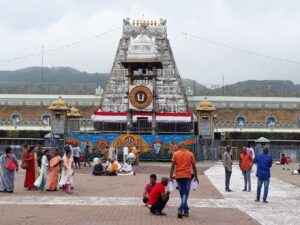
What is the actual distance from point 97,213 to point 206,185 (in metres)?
8.54

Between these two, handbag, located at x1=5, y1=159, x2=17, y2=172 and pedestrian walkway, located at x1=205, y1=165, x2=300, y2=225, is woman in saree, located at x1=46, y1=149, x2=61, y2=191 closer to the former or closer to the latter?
handbag, located at x1=5, y1=159, x2=17, y2=172

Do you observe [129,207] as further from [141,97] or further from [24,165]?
[141,97]

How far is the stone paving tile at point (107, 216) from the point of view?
11133 mm

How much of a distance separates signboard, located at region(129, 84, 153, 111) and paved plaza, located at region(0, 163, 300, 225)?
22.9 m

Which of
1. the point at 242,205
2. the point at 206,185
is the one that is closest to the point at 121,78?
the point at 206,185

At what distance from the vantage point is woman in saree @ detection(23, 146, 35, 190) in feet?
58.5

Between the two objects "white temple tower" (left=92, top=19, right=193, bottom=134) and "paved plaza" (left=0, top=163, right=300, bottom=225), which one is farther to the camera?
"white temple tower" (left=92, top=19, right=193, bottom=134)

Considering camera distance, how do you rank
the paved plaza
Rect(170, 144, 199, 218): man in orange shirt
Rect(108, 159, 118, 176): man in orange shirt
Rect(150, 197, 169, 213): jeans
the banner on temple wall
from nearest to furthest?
the paved plaza → Rect(170, 144, 199, 218): man in orange shirt → Rect(150, 197, 169, 213): jeans → Rect(108, 159, 118, 176): man in orange shirt → the banner on temple wall

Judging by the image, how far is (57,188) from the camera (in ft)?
58.5

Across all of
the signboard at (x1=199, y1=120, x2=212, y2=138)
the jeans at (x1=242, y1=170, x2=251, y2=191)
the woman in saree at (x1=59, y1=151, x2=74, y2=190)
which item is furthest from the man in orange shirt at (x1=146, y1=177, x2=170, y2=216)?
the signboard at (x1=199, y1=120, x2=212, y2=138)

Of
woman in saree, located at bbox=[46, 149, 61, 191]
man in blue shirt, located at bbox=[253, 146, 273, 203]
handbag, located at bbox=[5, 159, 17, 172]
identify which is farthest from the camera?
woman in saree, located at bbox=[46, 149, 61, 191]

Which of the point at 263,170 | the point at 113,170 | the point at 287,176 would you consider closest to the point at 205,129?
the point at 287,176

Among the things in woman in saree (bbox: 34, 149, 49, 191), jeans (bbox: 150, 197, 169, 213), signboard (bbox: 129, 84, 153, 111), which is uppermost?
signboard (bbox: 129, 84, 153, 111)

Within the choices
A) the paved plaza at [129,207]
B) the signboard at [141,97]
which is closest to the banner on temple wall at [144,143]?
the signboard at [141,97]
